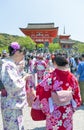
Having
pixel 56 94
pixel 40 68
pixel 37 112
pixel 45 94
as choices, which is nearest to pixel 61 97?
pixel 56 94

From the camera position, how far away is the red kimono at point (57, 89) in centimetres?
411

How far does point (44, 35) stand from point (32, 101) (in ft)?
223

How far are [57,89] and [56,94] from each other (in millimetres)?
71

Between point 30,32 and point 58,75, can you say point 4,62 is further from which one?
point 30,32

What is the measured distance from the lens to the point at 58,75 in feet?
13.5

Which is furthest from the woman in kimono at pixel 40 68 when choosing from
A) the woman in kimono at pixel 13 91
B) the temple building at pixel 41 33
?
the temple building at pixel 41 33

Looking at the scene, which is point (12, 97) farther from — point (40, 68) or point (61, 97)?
point (40, 68)

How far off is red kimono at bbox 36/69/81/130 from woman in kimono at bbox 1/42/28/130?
262 millimetres

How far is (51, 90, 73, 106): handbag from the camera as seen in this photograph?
13.3ft

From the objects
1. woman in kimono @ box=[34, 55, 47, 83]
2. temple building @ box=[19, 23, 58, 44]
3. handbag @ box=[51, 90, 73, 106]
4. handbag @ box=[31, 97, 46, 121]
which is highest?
handbag @ box=[51, 90, 73, 106]

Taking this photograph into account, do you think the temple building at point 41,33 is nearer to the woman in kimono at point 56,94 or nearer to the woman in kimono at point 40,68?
Result: the woman in kimono at point 40,68

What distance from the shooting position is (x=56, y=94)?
4055mm

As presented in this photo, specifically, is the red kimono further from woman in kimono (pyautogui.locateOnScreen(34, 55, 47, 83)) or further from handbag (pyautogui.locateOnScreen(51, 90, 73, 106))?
woman in kimono (pyautogui.locateOnScreen(34, 55, 47, 83))

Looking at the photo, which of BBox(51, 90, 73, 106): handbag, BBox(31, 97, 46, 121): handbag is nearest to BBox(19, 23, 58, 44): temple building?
BBox(31, 97, 46, 121): handbag
